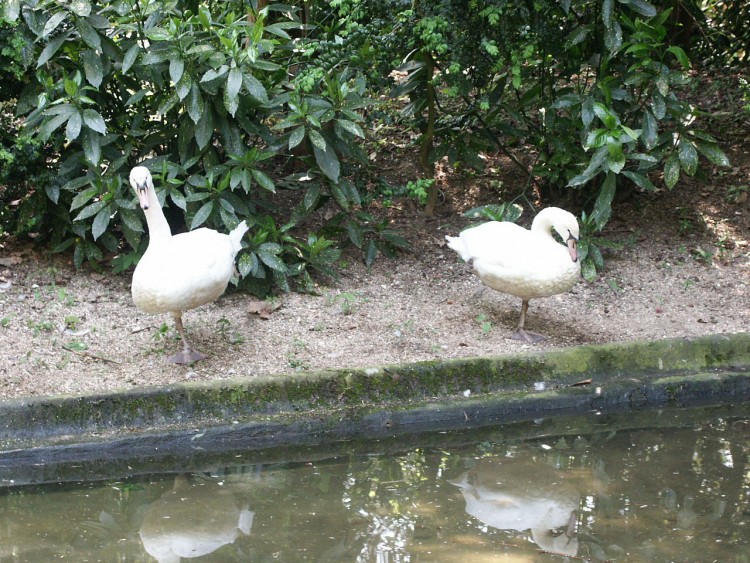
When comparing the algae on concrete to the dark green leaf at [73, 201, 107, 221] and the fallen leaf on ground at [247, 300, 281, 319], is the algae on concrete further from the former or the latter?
→ the dark green leaf at [73, 201, 107, 221]

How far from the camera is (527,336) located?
5.76 m

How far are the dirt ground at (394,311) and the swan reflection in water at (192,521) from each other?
0.86 meters

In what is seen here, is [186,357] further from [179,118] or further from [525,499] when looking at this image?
[525,499]

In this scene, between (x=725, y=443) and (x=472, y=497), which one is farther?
(x=725, y=443)

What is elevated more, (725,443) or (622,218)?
(622,218)

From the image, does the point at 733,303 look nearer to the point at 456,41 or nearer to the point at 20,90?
the point at 456,41

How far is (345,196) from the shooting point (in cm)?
633

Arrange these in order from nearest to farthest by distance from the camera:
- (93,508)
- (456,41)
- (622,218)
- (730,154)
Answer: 1. (93,508)
2. (456,41)
3. (622,218)
4. (730,154)

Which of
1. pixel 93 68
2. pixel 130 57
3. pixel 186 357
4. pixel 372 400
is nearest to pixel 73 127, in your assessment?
pixel 93 68

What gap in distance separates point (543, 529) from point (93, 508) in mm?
2026

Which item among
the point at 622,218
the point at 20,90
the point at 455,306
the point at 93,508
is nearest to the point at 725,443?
the point at 455,306

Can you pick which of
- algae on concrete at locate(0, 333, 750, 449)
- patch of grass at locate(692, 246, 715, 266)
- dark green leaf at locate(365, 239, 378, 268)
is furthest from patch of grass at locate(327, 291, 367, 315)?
patch of grass at locate(692, 246, 715, 266)

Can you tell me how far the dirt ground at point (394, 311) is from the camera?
5363 mm

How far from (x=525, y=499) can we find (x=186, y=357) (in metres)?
2.11
